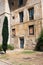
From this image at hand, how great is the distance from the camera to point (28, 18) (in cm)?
2086

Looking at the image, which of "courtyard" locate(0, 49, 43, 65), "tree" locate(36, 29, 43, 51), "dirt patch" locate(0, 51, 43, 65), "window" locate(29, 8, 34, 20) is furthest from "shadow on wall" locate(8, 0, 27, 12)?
"dirt patch" locate(0, 51, 43, 65)

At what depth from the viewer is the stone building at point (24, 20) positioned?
1930cm

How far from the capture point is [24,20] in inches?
839

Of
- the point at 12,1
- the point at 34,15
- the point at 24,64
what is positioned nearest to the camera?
the point at 24,64

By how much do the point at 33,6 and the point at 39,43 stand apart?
592 centimetres

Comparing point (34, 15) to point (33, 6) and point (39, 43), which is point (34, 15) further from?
point (39, 43)

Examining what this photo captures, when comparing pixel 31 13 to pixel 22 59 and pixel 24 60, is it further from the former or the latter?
pixel 24 60

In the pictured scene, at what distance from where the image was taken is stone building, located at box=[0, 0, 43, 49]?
19.3 metres

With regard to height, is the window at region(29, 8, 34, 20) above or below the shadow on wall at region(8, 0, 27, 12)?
below

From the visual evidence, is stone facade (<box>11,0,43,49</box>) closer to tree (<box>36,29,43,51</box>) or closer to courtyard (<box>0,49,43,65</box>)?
tree (<box>36,29,43,51</box>)

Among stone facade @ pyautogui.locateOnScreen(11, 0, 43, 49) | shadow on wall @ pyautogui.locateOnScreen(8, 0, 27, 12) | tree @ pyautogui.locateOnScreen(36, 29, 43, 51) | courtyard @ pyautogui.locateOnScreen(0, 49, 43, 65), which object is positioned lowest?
courtyard @ pyautogui.locateOnScreen(0, 49, 43, 65)

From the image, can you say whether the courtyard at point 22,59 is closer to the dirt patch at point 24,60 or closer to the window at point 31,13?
the dirt patch at point 24,60

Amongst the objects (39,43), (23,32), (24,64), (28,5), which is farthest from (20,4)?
(24,64)

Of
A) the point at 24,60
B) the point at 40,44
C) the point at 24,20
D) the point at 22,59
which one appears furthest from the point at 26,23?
the point at 24,60
